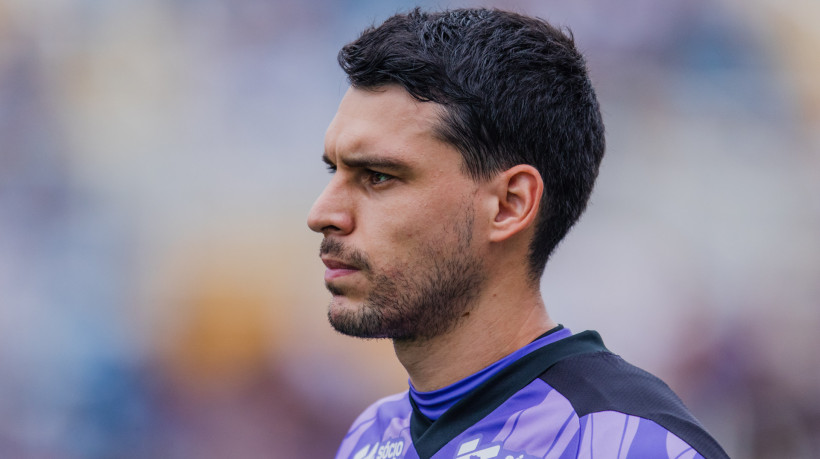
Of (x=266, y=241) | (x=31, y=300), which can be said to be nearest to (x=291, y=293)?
(x=266, y=241)

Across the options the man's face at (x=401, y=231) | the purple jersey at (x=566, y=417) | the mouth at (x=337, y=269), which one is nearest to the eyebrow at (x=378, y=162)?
the man's face at (x=401, y=231)

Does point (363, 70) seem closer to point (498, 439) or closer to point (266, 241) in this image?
point (498, 439)

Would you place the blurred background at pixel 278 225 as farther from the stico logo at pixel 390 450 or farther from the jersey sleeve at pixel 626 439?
the jersey sleeve at pixel 626 439

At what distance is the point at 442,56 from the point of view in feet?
7.04

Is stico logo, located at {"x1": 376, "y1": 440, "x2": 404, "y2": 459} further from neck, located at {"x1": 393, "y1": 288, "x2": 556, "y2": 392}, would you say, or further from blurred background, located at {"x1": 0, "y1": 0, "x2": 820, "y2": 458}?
blurred background, located at {"x1": 0, "y1": 0, "x2": 820, "y2": 458}

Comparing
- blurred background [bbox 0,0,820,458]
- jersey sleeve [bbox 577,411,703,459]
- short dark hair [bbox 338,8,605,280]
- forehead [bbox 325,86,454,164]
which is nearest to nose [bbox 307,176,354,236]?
forehead [bbox 325,86,454,164]

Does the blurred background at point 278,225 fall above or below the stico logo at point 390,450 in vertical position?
above

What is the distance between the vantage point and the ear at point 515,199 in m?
2.09

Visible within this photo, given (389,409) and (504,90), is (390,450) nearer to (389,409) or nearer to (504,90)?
(389,409)

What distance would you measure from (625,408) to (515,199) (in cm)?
55

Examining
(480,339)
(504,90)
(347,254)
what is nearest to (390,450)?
(480,339)

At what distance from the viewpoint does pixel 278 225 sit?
18.7ft

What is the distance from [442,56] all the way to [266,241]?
12.1 feet

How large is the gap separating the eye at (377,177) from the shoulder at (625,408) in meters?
0.56
